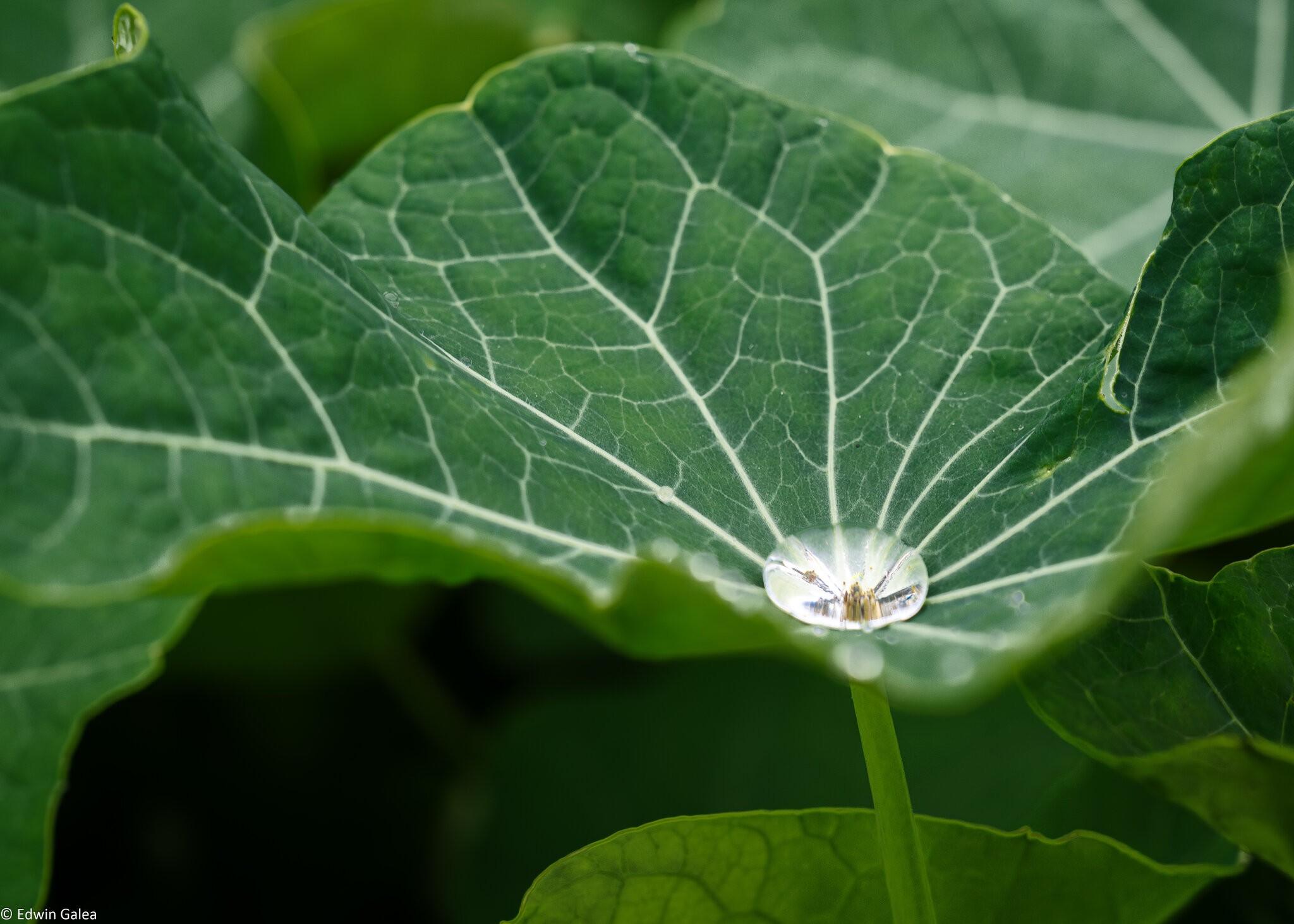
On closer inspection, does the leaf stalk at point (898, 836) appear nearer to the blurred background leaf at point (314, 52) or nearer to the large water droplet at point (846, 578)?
the large water droplet at point (846, 578)

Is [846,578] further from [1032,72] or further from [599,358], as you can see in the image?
[1032,72]

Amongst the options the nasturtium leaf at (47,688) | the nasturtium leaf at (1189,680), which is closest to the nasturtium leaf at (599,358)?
the nasturtium leaf at (1189,680)

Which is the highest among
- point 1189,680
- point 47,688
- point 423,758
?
point 423,758

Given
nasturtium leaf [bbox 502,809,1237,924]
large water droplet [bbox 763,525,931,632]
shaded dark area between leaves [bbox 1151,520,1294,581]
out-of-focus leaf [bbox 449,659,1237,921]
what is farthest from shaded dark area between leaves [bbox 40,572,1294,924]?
large water droplet [bbox 763,525,931,632]

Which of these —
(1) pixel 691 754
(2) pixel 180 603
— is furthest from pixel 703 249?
(1) pixel 691 754

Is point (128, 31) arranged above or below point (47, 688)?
above

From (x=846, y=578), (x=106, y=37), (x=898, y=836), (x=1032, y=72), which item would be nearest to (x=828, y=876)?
(x=898, y=836)

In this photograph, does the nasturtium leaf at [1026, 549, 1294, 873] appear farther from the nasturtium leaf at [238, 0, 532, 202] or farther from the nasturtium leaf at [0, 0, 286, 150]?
the nasturtium leaf at [0, 0, 286, 150]
